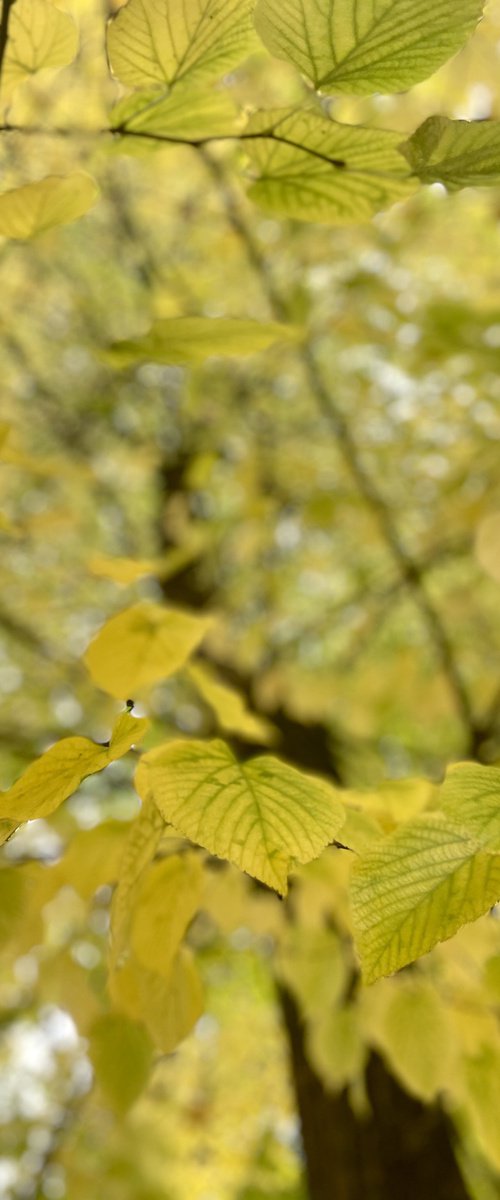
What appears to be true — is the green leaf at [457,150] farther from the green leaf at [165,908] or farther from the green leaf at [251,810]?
the green leaf at [165,908]

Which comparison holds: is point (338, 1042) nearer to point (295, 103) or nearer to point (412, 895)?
point (412, 895)

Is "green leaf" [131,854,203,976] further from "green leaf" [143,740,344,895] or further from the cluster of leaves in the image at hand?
the cluster of leaves

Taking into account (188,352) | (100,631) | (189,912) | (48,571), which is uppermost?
(48,571)

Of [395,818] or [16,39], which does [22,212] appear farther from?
[395,818]

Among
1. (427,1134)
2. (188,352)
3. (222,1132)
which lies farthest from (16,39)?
(222,1132)

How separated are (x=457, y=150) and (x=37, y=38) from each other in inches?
12.4

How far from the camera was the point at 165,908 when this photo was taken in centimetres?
69

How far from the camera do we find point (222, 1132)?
3.32m

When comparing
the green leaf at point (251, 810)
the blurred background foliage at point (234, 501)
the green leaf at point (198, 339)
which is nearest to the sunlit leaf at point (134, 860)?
the green leaf at point (251, 810)

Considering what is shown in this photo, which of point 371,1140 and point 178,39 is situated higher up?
point 178,39

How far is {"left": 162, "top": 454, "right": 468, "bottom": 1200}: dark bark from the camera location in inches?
66.7

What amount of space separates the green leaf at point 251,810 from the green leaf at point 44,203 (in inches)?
15.1

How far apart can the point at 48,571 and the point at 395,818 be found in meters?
2.74

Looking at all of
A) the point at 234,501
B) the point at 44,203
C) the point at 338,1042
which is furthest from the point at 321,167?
the point at 234,501
